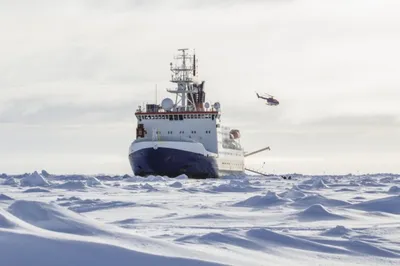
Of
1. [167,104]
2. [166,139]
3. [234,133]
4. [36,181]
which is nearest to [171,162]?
[166,139]

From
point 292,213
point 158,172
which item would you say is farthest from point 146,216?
point 158,172

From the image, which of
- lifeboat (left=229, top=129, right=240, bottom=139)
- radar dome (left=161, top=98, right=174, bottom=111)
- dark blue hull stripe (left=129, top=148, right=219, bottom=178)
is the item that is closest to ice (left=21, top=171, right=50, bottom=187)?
dark blue hull stripe (left=129, top=148, right=219, bottom=178)

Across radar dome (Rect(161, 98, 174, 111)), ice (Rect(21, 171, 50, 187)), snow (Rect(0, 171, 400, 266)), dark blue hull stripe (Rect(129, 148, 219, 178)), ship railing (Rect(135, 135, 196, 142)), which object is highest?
radar dome (Rect(161, 98, 174, 111))

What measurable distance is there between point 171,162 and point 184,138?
9.14ft

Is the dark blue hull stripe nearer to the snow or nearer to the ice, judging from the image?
the ice

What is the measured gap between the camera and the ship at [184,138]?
4281 cm

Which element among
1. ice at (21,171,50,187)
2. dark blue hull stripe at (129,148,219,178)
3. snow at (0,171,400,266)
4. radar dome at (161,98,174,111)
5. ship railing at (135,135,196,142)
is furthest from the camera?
radar dome at (161,98,174,111)

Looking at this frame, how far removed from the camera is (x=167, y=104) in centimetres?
4744

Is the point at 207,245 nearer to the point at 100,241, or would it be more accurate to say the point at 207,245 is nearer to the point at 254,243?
the point at 254,243

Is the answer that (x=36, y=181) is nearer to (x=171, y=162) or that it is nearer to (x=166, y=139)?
(x=171, y=162)

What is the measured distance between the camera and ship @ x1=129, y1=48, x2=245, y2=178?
1686 inches

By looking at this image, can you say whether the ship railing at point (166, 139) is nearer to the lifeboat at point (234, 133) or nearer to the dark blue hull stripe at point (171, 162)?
the dark blue hull stripe at point (171, 162)

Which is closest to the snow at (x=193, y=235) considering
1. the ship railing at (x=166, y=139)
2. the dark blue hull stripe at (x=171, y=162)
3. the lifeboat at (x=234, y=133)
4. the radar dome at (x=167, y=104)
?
the dark blue hull stripe at (x=171, y=162)

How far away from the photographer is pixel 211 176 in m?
45.2
